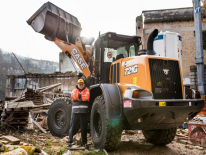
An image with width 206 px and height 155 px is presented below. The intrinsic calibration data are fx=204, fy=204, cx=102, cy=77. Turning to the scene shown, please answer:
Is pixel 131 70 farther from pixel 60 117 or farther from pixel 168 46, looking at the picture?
pixel 168 46

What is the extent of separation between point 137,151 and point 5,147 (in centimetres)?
293

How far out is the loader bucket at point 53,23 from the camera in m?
6.37

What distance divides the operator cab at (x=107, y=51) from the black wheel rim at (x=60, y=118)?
1.74 m

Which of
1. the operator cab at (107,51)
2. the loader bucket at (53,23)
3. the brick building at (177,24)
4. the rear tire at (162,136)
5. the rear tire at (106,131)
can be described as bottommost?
the rear tire at (162,136)

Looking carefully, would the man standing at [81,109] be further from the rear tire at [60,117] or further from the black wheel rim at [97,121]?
the rear tire at [60,117]

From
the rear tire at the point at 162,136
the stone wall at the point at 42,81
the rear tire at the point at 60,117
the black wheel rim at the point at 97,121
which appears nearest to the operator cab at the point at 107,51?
the black wheel rim at the point at 97,121

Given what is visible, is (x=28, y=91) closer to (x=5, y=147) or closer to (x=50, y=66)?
(x=5, y=147)

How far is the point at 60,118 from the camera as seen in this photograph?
643 cm

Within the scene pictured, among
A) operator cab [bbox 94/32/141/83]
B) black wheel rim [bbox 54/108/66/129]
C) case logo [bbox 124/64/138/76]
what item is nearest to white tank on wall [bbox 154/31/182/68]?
operator cab [bbox 94/32/141/83]

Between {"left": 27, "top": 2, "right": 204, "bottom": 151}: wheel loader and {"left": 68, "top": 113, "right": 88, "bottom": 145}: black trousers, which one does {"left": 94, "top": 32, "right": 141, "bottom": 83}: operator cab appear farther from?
{"left": 68, "top": 113, "right": 88, "bottom": 145}: black trousers

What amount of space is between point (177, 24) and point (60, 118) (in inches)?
779

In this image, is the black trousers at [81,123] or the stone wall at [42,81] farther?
the stone wall at [42,81]

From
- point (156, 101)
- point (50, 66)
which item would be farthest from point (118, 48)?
point (50, 66)

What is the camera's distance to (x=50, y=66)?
160ft
